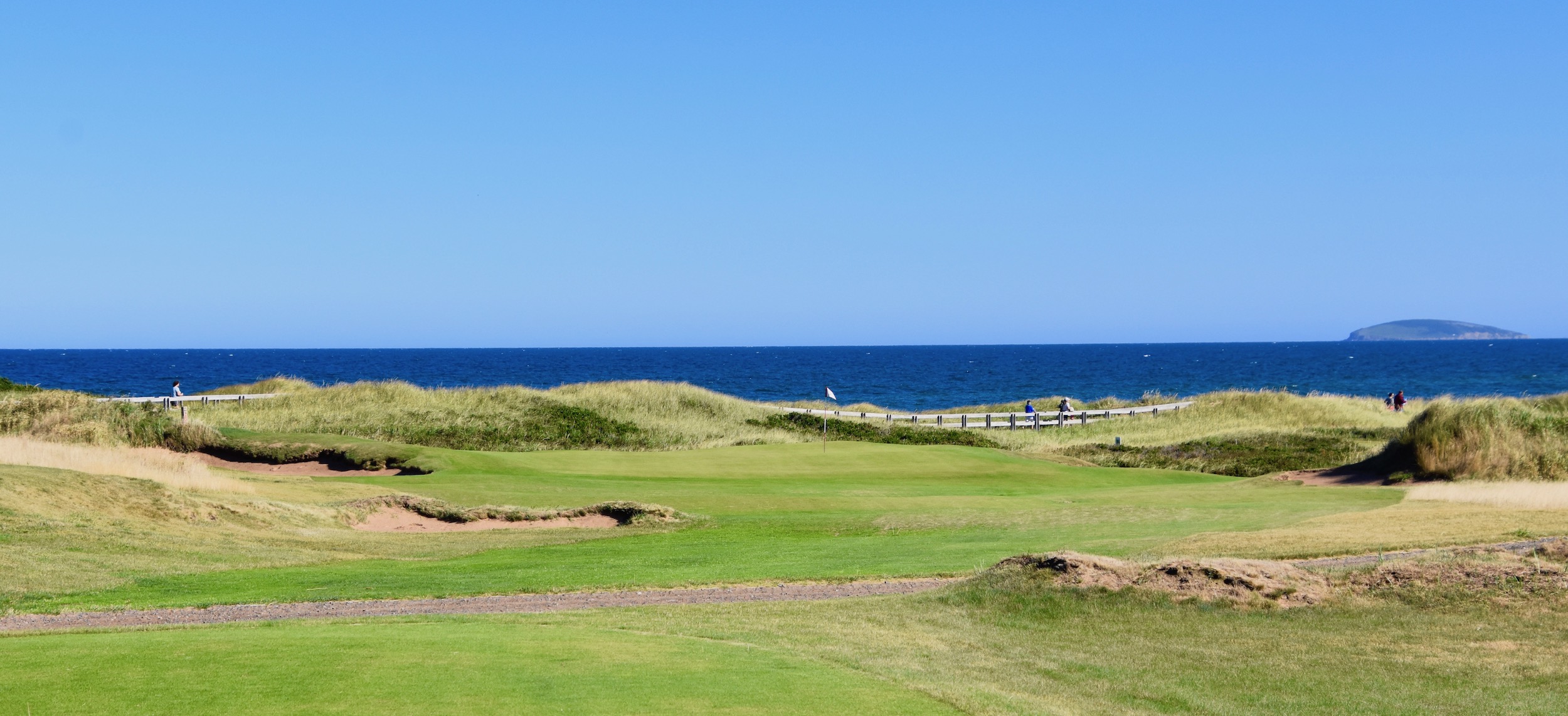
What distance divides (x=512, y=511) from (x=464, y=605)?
973 cm

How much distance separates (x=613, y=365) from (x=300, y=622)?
16885cm

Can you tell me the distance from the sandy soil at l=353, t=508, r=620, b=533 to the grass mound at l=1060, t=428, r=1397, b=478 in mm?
21803

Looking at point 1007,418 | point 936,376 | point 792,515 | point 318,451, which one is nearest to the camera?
point 792,515

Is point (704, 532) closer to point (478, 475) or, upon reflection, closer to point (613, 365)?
point (478, 475)

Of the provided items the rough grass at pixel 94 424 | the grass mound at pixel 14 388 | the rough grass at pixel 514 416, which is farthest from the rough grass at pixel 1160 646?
the grass mound at pixel 14 388

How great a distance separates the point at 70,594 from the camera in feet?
49.2

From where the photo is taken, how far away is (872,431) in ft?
171

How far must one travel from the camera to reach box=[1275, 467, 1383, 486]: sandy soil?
31359 mm

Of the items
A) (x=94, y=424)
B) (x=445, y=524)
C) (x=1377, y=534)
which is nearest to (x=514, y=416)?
(x=94, y=424)

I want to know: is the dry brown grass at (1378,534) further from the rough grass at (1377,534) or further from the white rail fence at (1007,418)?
the white rail fence at (1007,418)

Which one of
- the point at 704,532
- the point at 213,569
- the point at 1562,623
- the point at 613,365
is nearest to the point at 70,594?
the point at 213,569

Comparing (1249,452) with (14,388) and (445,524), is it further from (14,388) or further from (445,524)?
(14,388)

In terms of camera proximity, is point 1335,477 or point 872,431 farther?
point 872,431

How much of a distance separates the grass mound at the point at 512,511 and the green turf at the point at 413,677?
13.0m
